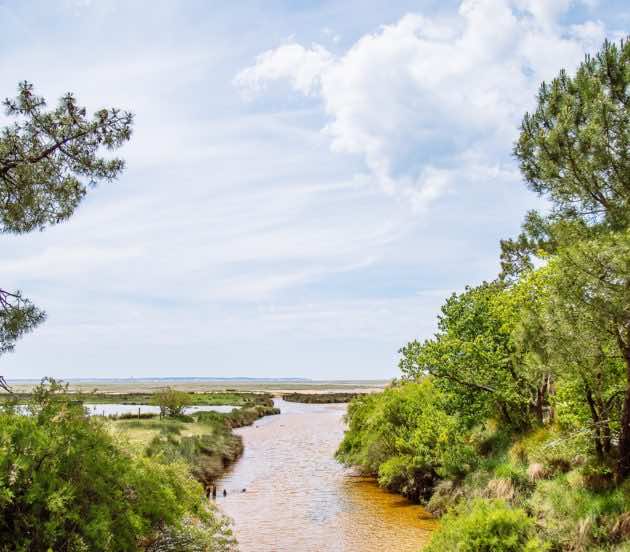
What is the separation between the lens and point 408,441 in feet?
87.1

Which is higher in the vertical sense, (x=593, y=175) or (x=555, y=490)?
(x=593, y=175)

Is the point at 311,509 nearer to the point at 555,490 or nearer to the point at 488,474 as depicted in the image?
the point at 488,474

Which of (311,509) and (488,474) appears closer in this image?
(488,474)

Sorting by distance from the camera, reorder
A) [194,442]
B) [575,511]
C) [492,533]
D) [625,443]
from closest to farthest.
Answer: [492,533], [625,443], [575,511], [194,442]

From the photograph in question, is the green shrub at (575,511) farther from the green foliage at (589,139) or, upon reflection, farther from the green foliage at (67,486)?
the green foliage at (67,486)

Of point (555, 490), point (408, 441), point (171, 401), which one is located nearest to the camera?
point (555, 490)

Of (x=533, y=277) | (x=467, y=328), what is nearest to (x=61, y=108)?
(x=533, y=277)

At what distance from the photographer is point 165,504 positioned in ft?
39.3

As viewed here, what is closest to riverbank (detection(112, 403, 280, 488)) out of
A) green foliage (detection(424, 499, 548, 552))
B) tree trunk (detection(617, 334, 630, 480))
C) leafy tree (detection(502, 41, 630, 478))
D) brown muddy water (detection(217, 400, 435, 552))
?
brown muddy water (detection(217, 400, 435, 552))

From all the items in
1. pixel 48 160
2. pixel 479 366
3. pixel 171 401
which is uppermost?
pixel 48 160

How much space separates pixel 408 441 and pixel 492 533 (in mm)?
14303

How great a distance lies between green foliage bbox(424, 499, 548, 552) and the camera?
39.9 feet

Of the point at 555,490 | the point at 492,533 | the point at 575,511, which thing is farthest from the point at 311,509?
the point at 492,533

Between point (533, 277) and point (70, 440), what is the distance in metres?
16.9
